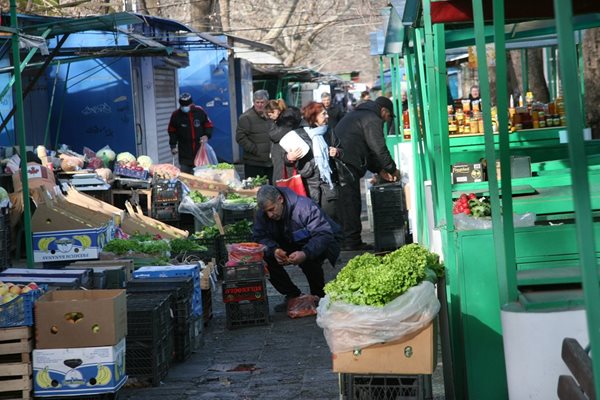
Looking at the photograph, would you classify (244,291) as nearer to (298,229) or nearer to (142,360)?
(298,229)

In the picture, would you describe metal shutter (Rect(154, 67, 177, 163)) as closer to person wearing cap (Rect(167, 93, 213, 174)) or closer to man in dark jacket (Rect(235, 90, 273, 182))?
person wearing cap (Rect(167, 93, 213, 174))

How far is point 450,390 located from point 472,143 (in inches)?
266

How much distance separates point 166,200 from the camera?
1512cm

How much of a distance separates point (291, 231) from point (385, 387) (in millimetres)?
4124

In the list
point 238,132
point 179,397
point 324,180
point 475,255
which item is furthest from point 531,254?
point 238,132

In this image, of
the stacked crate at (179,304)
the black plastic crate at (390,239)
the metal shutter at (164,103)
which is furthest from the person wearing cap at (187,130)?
the stacked crate at (179,304)

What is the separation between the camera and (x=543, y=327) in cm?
510

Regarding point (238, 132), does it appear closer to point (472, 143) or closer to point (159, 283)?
point (472, 143)

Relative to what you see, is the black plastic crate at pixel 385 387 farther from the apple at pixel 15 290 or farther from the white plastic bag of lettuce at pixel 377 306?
the apple at pixel 15 290

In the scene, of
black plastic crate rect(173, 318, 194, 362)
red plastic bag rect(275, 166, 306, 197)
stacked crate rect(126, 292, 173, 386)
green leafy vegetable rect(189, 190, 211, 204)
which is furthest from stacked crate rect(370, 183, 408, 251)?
stacked crate rect(126, 292, 173, 386)

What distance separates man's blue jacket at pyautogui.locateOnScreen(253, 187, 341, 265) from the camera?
10062 mm

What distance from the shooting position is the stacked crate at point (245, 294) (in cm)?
1004

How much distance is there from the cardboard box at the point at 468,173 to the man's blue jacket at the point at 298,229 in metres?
1.27

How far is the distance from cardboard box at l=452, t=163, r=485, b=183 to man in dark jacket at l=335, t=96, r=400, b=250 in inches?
155
